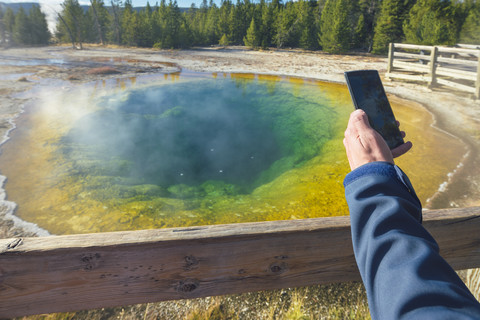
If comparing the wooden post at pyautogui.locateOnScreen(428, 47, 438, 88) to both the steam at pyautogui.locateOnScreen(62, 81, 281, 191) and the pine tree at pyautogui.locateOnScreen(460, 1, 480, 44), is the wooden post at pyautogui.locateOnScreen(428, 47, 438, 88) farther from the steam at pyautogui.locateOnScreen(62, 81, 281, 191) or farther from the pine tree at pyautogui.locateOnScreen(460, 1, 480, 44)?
the pine tree at pyautogui.locateOnScreen(460, 1, 480, 44)

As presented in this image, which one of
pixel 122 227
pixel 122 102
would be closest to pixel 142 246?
pixel 122 227

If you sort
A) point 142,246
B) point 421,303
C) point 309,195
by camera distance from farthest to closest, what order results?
point 309,195, point 142,246, point 421,303

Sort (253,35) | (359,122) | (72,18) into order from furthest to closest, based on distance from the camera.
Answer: (72,18)
(253,35)
(359,122)

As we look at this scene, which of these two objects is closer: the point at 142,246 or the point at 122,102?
the point at 142,246

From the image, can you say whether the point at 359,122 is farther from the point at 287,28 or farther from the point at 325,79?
the point at 287,28

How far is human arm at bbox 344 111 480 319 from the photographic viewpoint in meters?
0.58

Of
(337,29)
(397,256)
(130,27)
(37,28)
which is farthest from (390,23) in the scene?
(37,28)

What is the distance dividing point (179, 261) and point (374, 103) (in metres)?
1.40

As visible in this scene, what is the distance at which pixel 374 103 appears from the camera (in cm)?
156

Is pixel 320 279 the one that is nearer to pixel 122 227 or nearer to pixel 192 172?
pixel 122 227

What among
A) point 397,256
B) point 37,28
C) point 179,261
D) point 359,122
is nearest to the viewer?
point 397,256

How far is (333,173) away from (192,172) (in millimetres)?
3818

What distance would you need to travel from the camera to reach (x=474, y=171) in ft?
20.6

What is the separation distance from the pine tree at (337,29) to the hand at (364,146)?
32742 mm
